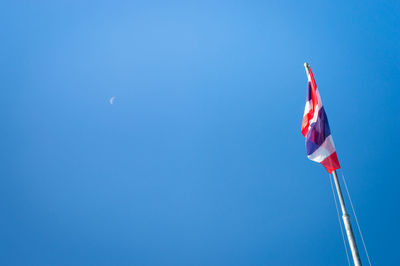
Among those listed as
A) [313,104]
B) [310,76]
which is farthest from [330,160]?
[310,76]

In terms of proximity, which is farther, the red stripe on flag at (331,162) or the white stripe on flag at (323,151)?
the white stripe on flag at (323,151)

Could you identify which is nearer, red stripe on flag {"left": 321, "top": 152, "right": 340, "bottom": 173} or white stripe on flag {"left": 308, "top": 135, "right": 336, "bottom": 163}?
red stripe on flag {"left": 321, "top": 152, "right": 340, "bottom": 173}

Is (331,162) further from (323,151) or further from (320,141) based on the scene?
(320,141)

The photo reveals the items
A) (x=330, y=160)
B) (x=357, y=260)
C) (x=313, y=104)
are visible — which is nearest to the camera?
(x=357, y=260)

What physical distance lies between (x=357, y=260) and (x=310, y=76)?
170 inches

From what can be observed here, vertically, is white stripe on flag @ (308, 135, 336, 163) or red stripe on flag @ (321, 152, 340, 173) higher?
white stripe on flag @ (308, 135, 336, 163)

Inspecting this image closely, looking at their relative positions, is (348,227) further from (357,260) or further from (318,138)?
(318,138)

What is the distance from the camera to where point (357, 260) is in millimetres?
7324

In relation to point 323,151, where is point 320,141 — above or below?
above

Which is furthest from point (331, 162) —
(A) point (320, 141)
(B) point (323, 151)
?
(A) point (320, 141)

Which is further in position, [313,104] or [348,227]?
[313,104]

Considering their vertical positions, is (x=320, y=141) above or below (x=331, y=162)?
above

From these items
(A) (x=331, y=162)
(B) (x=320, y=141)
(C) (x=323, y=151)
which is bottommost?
(A) (x=331, y=162)

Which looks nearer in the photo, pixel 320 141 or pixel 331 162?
pixel 331 162
